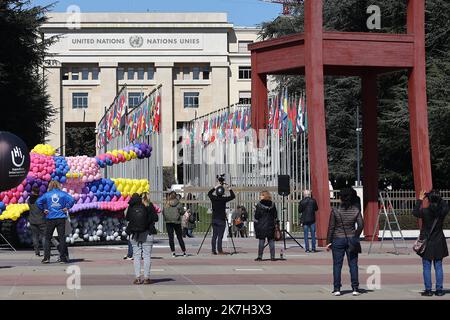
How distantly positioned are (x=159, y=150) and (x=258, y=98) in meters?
7.05

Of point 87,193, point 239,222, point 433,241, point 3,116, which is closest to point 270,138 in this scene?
point 239,222

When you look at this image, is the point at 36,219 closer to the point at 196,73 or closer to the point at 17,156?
the point at 17,156

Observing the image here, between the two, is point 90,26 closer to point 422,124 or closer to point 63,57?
point 63,57

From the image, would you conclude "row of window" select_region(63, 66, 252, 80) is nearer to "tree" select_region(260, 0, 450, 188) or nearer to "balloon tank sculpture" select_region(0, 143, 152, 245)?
"tree" select_region(260, 0, 450, 188)

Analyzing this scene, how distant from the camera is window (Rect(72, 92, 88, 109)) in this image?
114m

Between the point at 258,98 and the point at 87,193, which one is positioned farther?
the point at 258,98

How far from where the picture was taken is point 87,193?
94.9 feet

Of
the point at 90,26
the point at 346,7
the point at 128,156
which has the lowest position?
the point at 128,156

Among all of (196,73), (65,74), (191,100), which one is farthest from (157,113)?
(196,73)

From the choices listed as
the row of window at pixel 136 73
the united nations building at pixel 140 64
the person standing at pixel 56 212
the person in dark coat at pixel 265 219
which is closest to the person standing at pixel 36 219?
the person standing at pixel 56 212

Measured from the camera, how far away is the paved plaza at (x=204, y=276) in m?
16.3

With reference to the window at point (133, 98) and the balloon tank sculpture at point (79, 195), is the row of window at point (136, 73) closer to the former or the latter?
the window at point (133, 98)

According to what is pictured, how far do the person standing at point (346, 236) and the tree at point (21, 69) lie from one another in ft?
100

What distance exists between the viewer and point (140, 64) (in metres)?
115
